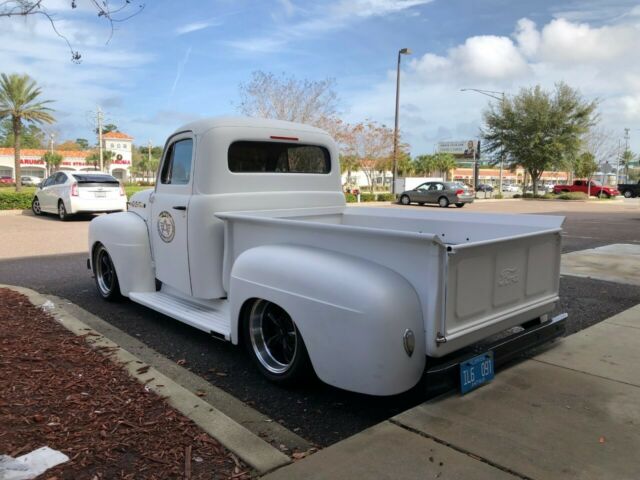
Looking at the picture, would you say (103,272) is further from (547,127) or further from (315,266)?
(547,127)

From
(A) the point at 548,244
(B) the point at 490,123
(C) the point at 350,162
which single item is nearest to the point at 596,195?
(B) the point at 490,123

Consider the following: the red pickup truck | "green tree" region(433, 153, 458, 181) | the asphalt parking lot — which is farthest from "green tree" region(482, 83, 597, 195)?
"green tree" region(433, 153, 458, 181)

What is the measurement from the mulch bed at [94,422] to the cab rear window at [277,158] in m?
2.10

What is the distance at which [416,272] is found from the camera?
306cm

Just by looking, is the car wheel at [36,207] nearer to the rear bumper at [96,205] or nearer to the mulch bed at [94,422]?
the rear bumper at [96,205]

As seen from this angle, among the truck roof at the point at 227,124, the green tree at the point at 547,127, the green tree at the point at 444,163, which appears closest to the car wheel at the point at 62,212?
the truck roof at the point at 227,124

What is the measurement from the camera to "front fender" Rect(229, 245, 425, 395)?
9.70ft

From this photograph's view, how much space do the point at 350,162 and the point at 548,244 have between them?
44.7 metres

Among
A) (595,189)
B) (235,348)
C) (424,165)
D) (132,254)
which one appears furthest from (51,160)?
(235,348)

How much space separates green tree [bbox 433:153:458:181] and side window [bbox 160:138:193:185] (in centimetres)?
9459

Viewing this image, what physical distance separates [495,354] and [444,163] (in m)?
97.7

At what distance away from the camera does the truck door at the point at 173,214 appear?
15.6 feet

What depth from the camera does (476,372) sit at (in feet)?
11.2

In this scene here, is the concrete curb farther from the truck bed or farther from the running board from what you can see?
the truck bed
